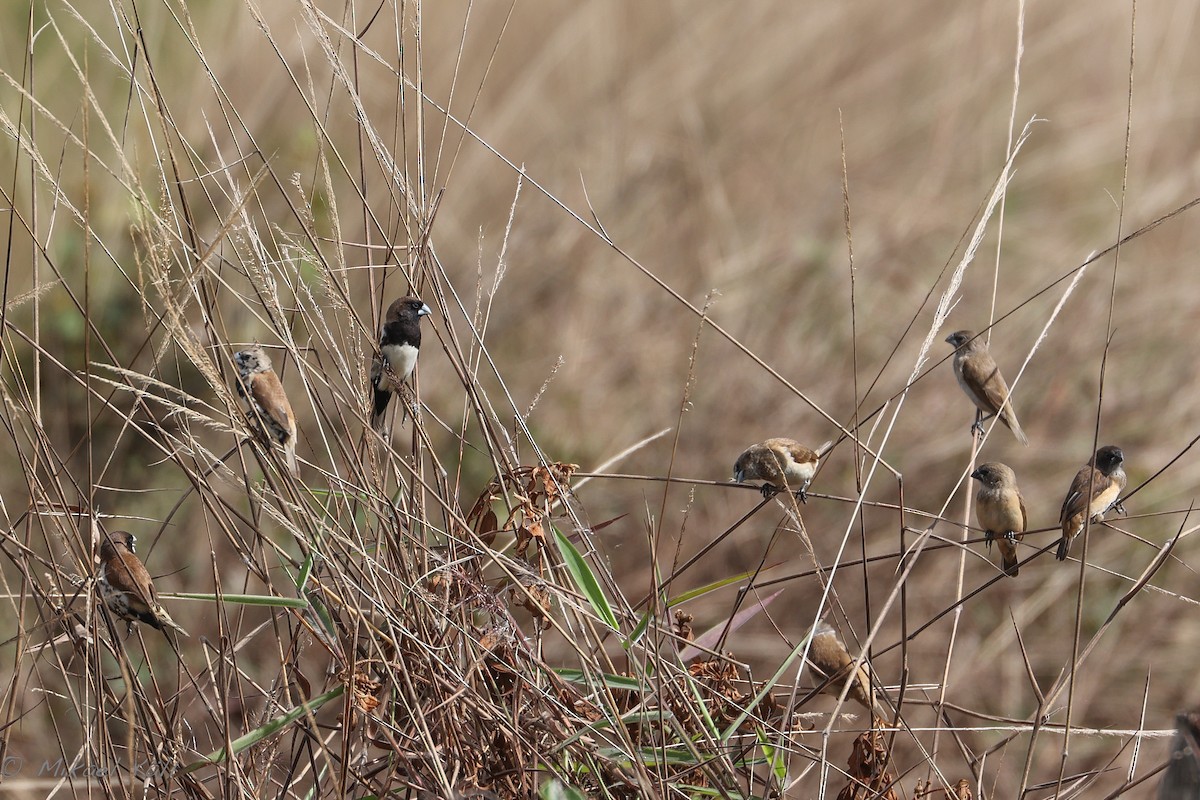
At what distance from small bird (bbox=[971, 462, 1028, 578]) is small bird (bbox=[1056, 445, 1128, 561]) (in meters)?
0.09

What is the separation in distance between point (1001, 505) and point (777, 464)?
24.0 inches

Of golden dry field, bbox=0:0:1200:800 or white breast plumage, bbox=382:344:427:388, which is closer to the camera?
white breast plumage, bbox=382:344:427:388

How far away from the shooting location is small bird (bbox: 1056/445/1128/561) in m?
2.58

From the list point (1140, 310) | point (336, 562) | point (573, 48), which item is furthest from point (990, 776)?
point (336, 562)

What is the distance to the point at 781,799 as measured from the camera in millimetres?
1865

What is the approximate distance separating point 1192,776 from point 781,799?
0.57 metres

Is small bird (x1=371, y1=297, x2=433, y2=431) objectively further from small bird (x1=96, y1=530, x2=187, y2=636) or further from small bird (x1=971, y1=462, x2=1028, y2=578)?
small bird (x1=971, y1=462, x2=1028, y2=578)

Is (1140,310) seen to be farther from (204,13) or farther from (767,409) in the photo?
(204,13)

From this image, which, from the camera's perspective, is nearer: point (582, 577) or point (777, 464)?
point (582, 577)

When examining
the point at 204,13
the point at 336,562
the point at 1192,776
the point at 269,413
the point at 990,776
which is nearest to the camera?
the point at 1192,776

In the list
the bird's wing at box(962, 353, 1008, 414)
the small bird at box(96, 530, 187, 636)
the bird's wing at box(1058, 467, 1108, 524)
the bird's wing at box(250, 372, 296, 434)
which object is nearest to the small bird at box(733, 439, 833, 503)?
the bird's wing at box(962, 353, 1008, 414)

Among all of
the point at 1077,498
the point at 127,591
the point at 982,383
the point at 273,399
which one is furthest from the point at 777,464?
the point at 127,591

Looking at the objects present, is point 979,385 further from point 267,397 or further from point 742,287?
point 742,287

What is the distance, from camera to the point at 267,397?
286 centimetres
